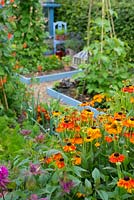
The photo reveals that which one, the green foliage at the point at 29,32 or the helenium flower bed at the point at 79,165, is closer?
the helenium flower bed at the point at 79,165

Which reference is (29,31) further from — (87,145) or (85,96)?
(87,145)

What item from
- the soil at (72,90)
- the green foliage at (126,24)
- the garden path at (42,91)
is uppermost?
the green foliage at (126,24)

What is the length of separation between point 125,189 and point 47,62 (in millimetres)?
5086

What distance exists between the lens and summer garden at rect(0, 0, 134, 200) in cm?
172

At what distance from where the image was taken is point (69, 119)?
Answer: 217 centimetres

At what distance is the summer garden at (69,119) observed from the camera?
5.66 ft

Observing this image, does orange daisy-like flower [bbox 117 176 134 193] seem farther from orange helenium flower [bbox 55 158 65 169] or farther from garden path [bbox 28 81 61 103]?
garden path [bbox 28 81 61 103]

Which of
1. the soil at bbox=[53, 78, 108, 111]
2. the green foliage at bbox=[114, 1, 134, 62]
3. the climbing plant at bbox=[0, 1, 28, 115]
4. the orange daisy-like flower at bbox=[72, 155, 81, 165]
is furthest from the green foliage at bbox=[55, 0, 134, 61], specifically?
the orange daisy-like flower at bbox=[72, 155, 81, 165]

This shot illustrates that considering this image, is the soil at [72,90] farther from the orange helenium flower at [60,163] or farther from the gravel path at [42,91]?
the orange helenium flower at [60,163]

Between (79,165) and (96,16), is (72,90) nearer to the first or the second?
(96,16)

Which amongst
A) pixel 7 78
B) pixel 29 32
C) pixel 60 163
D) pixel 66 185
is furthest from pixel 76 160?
pixel 29 32

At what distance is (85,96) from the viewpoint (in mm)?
4992

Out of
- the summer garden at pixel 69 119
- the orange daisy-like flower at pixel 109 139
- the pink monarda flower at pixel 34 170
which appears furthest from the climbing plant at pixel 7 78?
the pink monarda flower at pixel 34 170

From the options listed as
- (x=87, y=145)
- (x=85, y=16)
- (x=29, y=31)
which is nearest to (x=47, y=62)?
(x=29, y=31)
